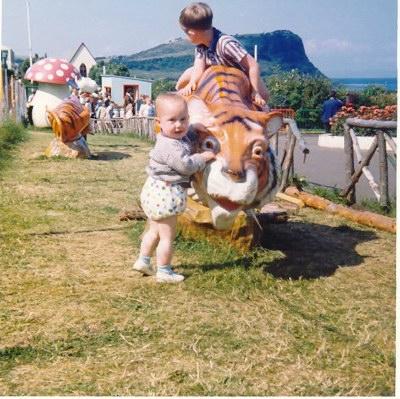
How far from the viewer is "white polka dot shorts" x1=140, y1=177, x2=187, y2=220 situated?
124 inches

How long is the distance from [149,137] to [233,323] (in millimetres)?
12684

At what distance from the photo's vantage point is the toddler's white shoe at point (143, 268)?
346cm

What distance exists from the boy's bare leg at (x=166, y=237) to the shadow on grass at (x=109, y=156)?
260 inches

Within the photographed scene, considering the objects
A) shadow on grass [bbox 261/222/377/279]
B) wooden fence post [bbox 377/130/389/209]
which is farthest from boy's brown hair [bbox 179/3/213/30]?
wooden fence post [bbox 377/130/389/209]

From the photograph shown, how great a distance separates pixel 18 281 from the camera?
3.41 metres

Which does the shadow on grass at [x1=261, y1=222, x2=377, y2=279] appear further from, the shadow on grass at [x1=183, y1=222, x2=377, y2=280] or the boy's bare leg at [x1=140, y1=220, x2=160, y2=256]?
the boy's bare leg at [x1=140, y1=220, x2=160, y2=256]

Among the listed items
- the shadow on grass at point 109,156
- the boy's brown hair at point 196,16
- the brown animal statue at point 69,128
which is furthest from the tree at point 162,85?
the boy's brown hair at point 196,16

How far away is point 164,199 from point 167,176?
4.8 inches

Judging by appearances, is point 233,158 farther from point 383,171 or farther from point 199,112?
point 383,171

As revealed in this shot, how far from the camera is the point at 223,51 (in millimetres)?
3547

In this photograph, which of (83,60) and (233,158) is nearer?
(233,158)

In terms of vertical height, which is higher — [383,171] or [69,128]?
[69,128]

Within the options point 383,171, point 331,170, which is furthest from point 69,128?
point 383,171

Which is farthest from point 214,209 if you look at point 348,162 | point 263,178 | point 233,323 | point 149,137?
point 149,137
